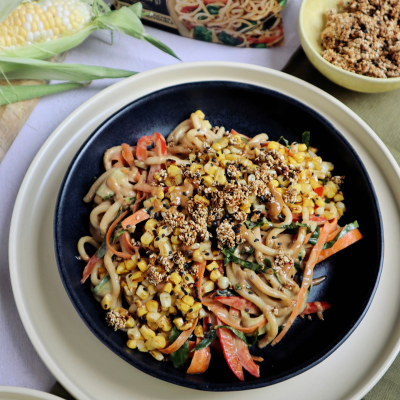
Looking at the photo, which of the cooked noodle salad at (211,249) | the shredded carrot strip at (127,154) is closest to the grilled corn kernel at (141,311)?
the cooked noodle salad at (211,249)

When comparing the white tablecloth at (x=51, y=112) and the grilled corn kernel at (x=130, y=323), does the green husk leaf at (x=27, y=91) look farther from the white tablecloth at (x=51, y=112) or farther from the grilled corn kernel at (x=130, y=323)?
the grilled corn kernel at (x=130, y=323)

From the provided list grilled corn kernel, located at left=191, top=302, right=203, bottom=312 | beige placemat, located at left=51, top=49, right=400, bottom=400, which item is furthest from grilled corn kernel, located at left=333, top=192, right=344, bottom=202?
grilled corn kernel, located at left=191, top=302, right=203, bottom=312

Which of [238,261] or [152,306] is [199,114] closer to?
[238,261]

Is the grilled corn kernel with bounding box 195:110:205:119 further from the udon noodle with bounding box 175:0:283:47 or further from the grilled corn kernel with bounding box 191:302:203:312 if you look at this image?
the grilled corn kernel with bounding box 191:302:203:312

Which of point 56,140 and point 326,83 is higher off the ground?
point 56,140

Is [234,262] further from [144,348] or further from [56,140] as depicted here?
[56,140]

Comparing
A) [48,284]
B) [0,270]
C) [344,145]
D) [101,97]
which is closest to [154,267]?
[48,284]

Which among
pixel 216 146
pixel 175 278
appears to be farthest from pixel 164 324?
pixel 216 146
